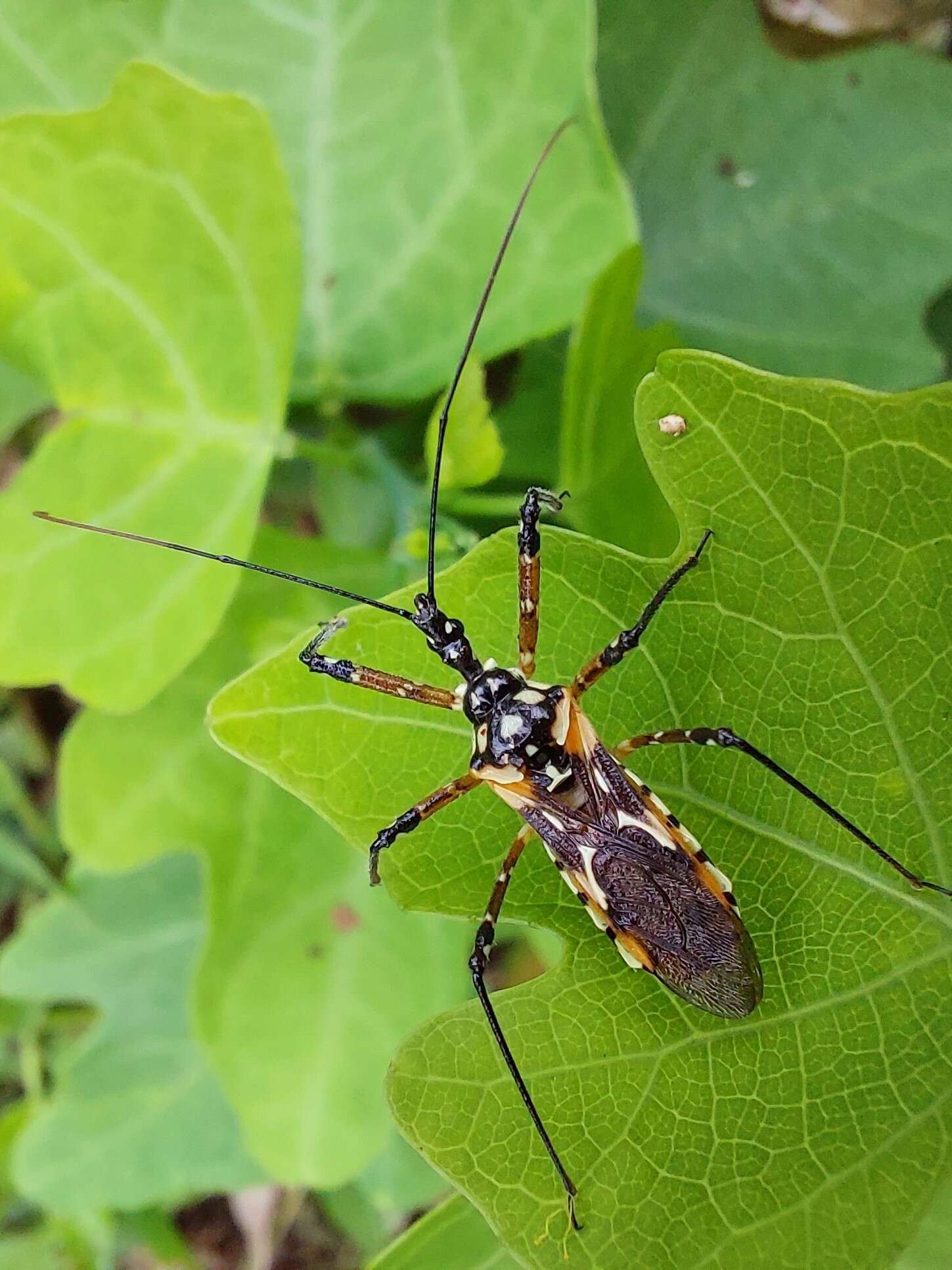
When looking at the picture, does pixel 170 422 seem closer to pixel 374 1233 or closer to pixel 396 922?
pixel 396 922

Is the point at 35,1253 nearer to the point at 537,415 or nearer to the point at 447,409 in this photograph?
the point at 537,415

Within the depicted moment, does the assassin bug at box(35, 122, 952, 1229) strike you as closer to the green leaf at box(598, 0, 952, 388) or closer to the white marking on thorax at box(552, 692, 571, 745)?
the white marking on thorax at box(552, 692, 571, 745)

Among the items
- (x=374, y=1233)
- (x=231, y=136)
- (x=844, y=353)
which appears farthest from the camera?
(x=374, y=1233)

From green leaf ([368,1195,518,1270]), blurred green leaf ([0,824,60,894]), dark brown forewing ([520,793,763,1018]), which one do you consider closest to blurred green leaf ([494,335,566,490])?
dark brown forewing ([520,793,763,1018])

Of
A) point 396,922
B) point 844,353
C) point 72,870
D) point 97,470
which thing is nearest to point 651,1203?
point 396,922

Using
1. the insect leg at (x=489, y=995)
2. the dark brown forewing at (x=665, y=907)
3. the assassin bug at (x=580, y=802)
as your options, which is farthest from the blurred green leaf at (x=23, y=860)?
the dark brown forewing at (x=665, y=907)

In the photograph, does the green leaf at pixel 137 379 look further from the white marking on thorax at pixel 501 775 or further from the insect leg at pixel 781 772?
the insect leg at pixel 781 772

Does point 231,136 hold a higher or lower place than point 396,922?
higher
